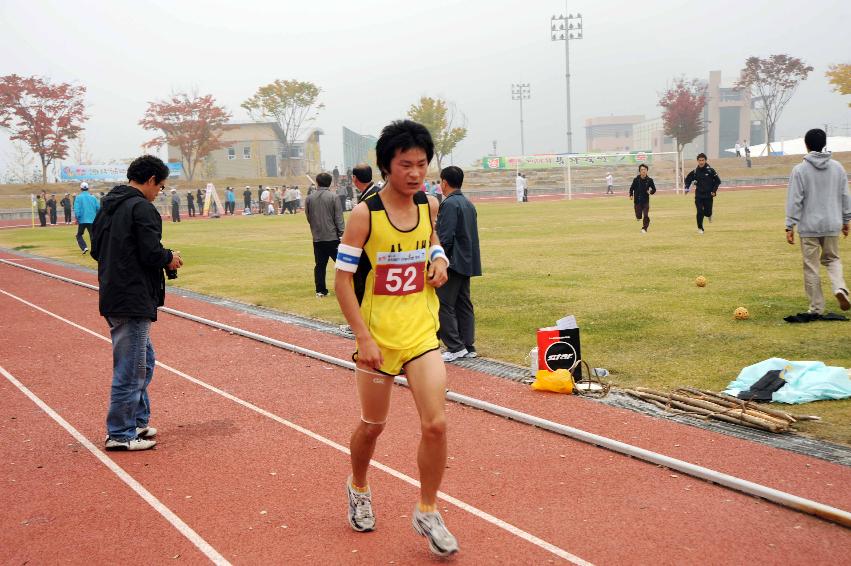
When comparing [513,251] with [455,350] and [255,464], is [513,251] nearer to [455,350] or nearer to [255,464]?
[455,350]

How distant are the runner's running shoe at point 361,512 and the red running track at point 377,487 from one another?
6cm

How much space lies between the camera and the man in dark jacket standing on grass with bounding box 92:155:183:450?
638 centimetres

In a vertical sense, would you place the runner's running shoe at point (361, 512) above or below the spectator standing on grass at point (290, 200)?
below

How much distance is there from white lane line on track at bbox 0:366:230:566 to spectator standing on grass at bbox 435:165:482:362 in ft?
12.9

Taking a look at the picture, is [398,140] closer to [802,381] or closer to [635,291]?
[802,381]

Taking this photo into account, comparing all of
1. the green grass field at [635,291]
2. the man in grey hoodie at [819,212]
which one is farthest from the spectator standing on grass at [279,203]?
the man in grey hoodie at [819,212]

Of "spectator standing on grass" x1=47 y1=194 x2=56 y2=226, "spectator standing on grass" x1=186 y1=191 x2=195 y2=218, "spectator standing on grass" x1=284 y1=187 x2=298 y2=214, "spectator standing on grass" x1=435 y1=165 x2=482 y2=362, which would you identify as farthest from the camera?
"spectator standing on grass" x1=186 y1=191 x2=195 y2=218

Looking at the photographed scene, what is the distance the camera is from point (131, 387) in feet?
21.4

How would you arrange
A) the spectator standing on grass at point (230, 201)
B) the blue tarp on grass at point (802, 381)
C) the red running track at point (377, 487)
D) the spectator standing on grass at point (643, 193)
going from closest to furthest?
the red running track at point (377, 487) < the blue tarp on grass at point (802, 381) < the spectator standing on grass at point (643, 193) < the spectator standing on grass at point (230, 201)

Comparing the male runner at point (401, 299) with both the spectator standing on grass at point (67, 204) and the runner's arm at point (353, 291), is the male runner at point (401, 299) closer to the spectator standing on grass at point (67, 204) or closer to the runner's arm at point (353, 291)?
the runner's arm at point (353, 291)

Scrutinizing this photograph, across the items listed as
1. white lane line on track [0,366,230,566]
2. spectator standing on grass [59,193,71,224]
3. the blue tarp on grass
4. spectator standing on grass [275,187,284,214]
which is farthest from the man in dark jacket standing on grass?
spectator standing on grass [275,187,284,214]

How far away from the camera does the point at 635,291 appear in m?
13.7

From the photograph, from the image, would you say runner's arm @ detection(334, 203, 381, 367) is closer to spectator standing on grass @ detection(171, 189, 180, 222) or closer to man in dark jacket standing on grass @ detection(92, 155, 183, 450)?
man in dark jacket standing on grass @ detection(92, 155, 183, 450)

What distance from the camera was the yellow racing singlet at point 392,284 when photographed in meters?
4.45
